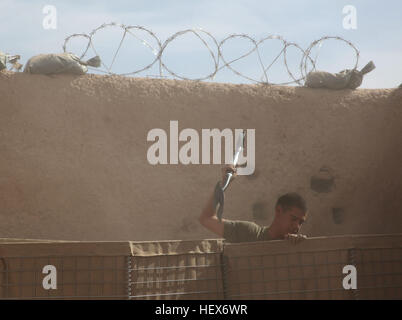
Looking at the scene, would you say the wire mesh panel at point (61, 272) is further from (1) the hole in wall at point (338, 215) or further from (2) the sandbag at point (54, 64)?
(1) the hole in wall at point (338, 215)

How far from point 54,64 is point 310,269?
13.2ft

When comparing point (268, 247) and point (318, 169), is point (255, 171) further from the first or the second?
point (268, 247)

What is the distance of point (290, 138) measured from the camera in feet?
23.2

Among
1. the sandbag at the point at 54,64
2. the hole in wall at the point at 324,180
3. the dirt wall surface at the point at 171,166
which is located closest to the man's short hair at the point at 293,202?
the dirt wall surface at the point at 171,166

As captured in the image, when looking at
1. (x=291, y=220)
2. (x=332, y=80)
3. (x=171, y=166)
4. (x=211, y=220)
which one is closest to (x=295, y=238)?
(x=291, y=220)

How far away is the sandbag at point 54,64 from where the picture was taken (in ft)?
21.2

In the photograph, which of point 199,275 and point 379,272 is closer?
point 199,275

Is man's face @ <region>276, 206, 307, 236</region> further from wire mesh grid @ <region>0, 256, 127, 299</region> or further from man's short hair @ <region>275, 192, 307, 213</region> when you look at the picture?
wire mesh grid @ <region>0, 256, 127, 299</region>

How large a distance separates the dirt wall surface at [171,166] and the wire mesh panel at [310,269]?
10.2ft

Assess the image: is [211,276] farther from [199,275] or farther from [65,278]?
[65,278]

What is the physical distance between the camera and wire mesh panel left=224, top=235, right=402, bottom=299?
11.3 ft

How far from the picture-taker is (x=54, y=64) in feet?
21.2
